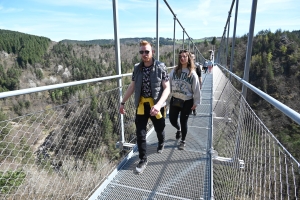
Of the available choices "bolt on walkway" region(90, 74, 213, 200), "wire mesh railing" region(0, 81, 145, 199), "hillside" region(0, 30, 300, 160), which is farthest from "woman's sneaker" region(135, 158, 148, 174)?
"hillside" region(0, 30, 300, 160)

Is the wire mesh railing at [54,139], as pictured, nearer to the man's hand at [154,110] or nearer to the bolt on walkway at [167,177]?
the bolt on walkway at [167,177]

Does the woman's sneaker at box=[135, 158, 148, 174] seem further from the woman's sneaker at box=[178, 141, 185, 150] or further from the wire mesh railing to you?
the woman's sneaker at box=[178, 141, 185, 150]

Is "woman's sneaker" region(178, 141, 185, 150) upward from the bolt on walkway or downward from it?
upward

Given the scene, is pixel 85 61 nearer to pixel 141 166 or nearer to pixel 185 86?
pixel 185 86

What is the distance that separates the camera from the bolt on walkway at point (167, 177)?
5.99 feet

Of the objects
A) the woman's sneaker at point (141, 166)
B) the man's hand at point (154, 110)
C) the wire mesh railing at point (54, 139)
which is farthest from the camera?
the woman's sneaker at point (141, 166)

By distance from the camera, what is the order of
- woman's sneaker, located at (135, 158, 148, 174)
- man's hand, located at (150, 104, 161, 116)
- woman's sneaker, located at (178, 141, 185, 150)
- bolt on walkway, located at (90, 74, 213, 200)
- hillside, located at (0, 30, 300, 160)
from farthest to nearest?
1. hillside, located at (0, 30, 300, 160)
2. woman's sneaker, located at (178, 141, 185, 150)
3. woman's sneaker, located at (135, 158, 148, 174)
4. bolt on walkway, located at (90, 74, 213, 200)
5. man's hand, located at (150, 104, 161, 116)

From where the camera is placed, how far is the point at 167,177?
200 centimetres

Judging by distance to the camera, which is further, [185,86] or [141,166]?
[185,86]

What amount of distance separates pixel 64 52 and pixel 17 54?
13.1 m

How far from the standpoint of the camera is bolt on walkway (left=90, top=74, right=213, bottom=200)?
183cm

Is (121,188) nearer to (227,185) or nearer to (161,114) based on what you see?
(161,114)

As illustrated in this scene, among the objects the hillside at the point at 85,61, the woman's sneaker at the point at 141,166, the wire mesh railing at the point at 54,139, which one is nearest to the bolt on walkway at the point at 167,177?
the woman's sneaker at the point at 141,166

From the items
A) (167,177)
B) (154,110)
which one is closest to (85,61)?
(167,177)
